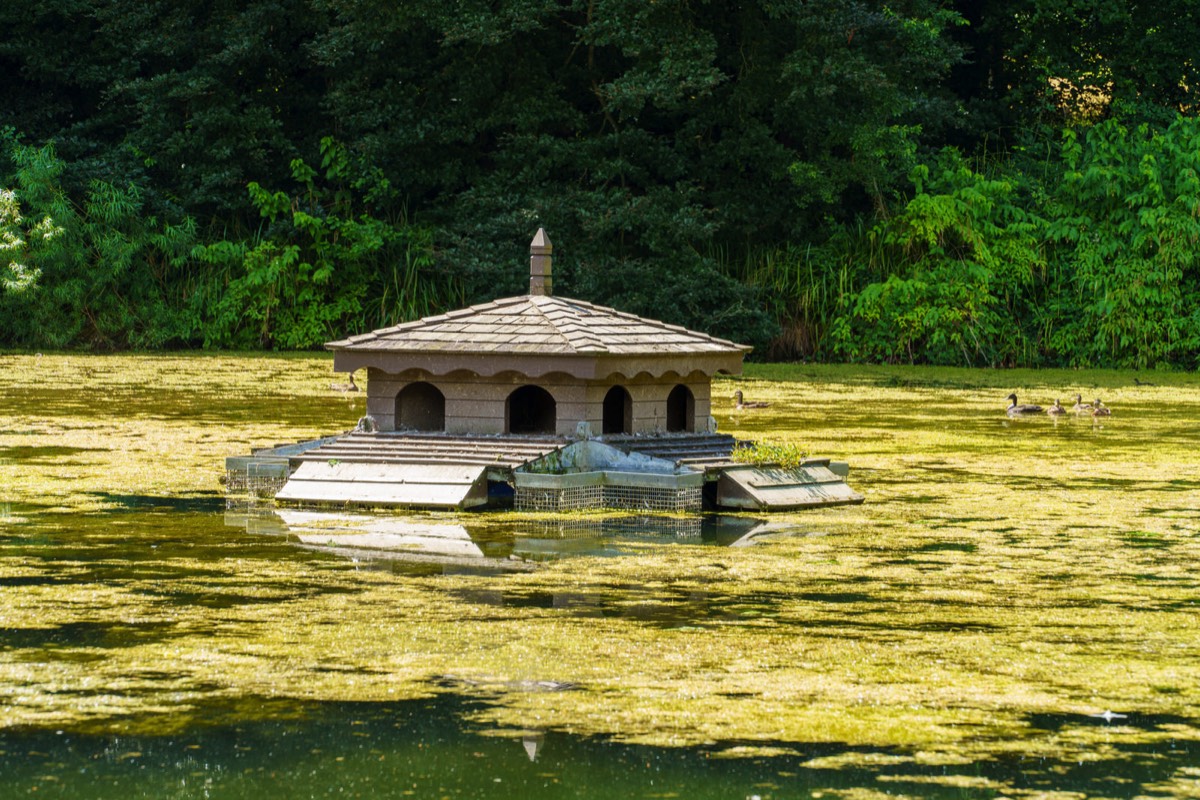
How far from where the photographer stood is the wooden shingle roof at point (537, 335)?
37.0 feet

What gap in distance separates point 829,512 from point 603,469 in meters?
1.40

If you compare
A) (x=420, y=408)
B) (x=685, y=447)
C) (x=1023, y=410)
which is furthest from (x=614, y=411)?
(x=1023, y=410)

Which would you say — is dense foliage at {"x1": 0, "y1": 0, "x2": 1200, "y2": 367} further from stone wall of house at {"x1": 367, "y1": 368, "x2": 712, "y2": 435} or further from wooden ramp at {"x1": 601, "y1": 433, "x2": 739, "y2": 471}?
wooden ramp at {"x1": 601, "y1": 433, "x2": 739, "y2": 471}

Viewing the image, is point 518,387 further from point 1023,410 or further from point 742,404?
point 1023,410

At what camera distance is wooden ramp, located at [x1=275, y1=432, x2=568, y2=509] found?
35.0ft

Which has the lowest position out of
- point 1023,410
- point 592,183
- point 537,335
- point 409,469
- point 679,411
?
point 409,469

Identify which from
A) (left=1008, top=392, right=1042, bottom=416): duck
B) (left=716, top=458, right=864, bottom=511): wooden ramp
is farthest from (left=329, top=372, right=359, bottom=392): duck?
(left=716, top=458, right=864, bottom=511): wooden ramp

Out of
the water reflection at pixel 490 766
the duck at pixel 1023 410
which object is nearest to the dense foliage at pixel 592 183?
the duck at pixel 1023 410

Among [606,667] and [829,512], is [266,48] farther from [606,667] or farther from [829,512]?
[606,667]

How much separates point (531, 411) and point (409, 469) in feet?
6.08

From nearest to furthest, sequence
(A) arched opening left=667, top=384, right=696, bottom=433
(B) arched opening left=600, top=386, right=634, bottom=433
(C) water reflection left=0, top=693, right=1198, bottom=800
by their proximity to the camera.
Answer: (C) water reflection left=0, top=693, right=1198, bottom=800 < (B) arched opening left=600, top=386, right=634, bottom=433 < (A) arched opening left=667, top=384, right=696, bottom=433

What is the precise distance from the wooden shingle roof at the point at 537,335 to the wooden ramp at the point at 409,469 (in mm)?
585

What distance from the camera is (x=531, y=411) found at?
12.6 m

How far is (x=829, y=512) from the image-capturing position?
10.7 metres
